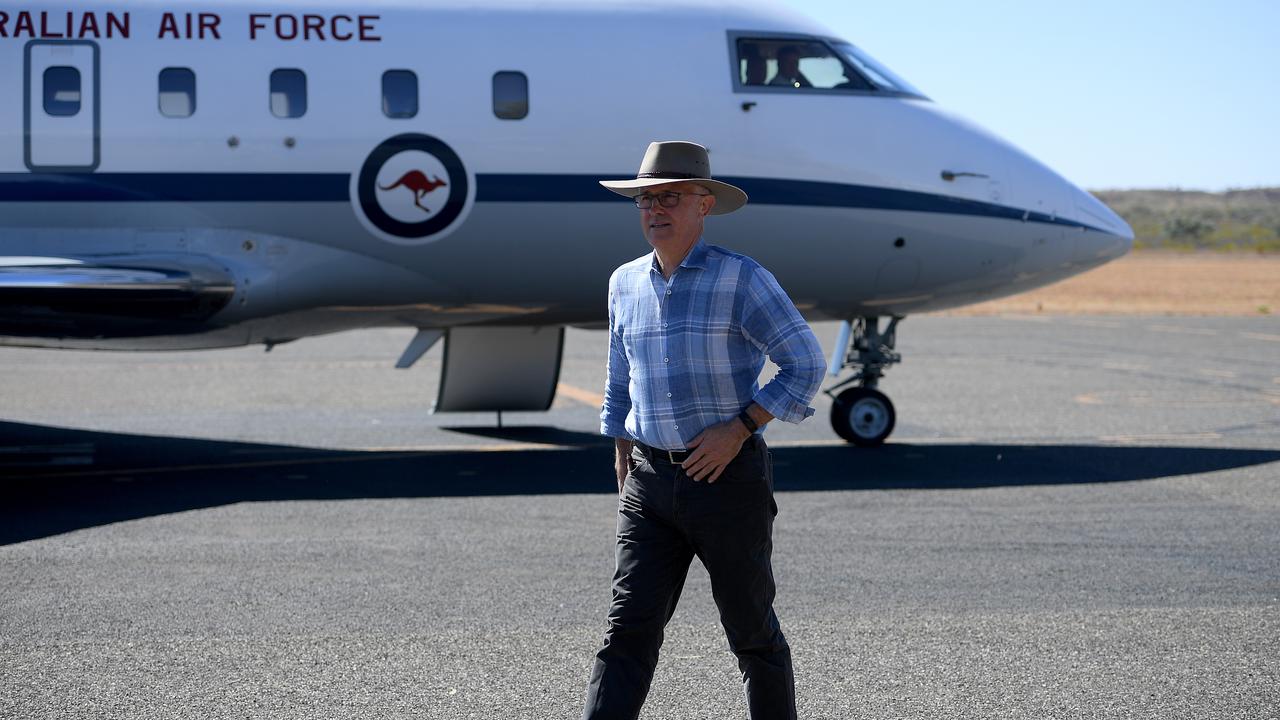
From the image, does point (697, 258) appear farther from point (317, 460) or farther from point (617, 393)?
point (317, 460)

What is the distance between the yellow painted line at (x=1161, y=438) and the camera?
12.5 meters

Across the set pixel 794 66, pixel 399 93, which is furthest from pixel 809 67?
pixel 399 93

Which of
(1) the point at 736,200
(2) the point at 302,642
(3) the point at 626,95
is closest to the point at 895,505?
(3) the point at 626,95

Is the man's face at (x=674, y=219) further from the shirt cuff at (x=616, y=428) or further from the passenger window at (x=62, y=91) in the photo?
the passenger window at (x=62, y=91)

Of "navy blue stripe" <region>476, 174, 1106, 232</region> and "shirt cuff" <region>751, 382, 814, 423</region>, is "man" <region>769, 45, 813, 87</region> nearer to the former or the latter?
"navy blue stripe" <region>476, 174, 1106, 232</region>

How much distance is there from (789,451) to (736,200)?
758cm

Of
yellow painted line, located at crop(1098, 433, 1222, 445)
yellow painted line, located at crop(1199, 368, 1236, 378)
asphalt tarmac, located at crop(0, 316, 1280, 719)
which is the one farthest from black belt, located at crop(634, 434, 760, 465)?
yellow painted line, located at crop(1199, 368, 1236, 378)

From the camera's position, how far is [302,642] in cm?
589

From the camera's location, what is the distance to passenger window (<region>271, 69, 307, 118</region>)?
10367mm

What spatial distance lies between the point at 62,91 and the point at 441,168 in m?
2.76

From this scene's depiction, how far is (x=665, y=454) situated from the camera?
4.30 m

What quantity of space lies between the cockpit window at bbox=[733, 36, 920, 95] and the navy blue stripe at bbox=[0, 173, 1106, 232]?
0.86 metres

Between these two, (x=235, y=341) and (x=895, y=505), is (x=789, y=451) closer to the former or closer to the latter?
(x=895, y=505)

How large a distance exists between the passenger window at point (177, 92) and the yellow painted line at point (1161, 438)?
8.19 metres
